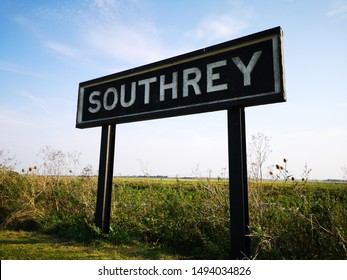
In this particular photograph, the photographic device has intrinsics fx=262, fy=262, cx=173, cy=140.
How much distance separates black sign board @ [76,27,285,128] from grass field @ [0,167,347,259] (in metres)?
1.58

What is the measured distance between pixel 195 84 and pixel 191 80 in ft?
0.38

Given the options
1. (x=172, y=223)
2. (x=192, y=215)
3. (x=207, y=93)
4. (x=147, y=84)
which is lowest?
(x=172, y=223)

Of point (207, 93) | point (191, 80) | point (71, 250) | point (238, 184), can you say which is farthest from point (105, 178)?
point (238, 184)

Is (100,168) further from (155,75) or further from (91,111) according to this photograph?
(155,75)

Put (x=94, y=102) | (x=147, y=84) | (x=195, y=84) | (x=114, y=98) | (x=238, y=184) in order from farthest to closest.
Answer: (x=94, y=102), (x=114, y=98), (x=147, y=84), (x=195, y=84), (x=238, y=184)

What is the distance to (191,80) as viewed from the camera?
12.9 ft

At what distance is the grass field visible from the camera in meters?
3.53

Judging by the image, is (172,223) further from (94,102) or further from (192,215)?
(94,102)

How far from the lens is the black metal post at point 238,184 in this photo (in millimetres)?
3242

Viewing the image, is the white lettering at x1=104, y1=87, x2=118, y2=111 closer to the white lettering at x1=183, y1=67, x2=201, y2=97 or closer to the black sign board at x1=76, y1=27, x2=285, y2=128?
the black sign board at x1=76, y1=27, x2=285, y2=128

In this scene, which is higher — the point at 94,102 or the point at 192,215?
the point at 94,102

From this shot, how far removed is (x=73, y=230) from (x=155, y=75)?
341 cm

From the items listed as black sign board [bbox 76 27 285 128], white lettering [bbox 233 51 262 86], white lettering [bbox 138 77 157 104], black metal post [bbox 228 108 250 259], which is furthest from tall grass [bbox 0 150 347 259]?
white lettering [bbox 138 77 157 104]

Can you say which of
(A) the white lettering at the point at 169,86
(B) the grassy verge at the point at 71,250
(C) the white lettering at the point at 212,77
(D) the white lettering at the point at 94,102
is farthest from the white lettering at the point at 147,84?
(B) the grassy verge at the point at 71,250
